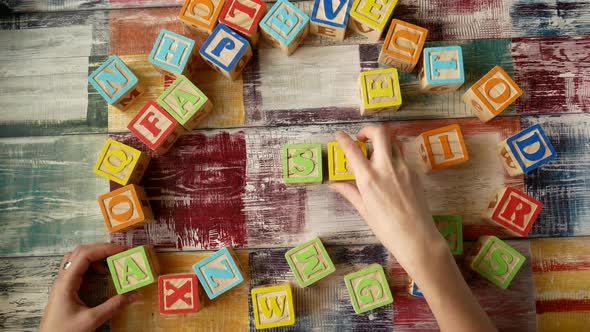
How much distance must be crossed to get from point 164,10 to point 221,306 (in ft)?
3.70

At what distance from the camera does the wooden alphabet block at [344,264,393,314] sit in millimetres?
1426

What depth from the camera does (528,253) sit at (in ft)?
4.89

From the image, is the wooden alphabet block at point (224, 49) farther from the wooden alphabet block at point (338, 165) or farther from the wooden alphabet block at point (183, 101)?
the wooden alphabet block at point (338, 165)

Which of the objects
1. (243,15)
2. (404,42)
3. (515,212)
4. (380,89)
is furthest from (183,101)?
(515,212)

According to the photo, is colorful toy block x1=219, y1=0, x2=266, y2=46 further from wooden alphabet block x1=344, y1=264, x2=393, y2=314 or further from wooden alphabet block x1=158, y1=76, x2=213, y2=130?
wooden alphabet block x1=344, y1=264, x2=393, y2=314

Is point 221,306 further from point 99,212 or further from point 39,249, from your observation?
point 39,249

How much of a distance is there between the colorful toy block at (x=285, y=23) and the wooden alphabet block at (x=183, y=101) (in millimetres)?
331

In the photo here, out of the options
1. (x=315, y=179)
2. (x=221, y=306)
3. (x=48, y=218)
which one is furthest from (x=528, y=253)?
(x=48, y=218)

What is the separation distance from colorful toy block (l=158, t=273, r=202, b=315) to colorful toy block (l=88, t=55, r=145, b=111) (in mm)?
662

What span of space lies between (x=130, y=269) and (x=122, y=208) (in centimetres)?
21

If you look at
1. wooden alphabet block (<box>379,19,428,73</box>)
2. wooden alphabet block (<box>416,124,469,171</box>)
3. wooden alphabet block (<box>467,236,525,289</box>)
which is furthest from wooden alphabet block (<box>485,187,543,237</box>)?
wooden alphabet block (<box>379,19,428,73</box>)

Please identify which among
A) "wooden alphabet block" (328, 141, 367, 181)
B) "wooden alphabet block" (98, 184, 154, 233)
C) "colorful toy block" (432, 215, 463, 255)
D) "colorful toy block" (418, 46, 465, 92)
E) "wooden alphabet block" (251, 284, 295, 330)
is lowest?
"wooden alphabet block" (251, 284, 295, 330)

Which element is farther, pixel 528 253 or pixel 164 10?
pixel 164 10

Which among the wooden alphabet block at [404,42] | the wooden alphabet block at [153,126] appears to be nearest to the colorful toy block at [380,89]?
the wooden alphabet block at [404,42]
